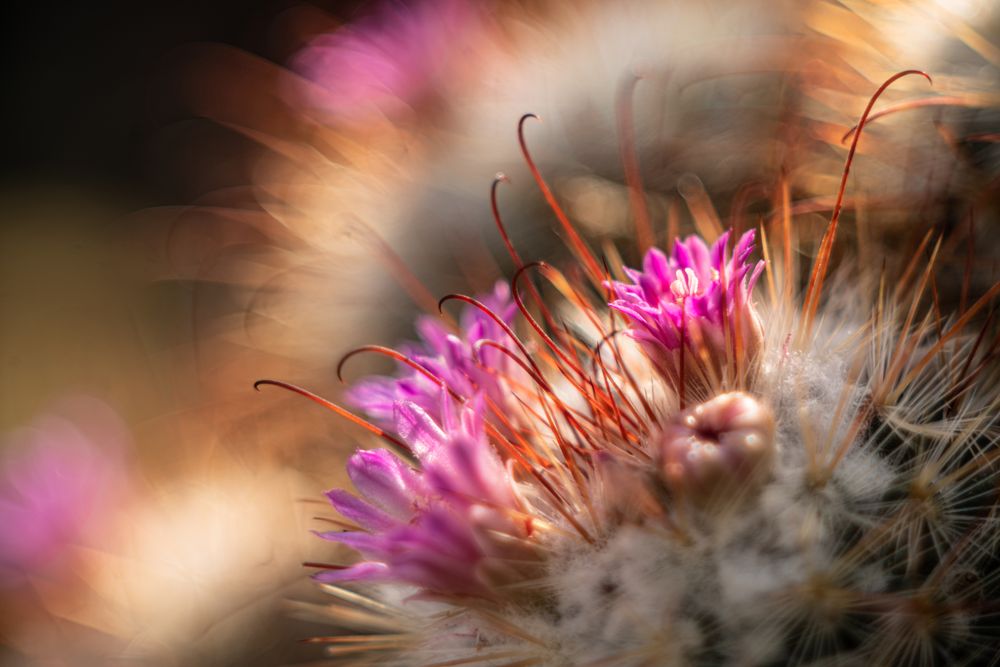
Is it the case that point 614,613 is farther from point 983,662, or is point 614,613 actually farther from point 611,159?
point 611,159

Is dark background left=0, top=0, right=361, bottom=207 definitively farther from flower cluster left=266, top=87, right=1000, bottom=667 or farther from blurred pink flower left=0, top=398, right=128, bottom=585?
flower cluster left=266, top=87, right=1000, bottom=667

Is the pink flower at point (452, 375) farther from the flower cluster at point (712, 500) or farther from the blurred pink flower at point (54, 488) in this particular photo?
the blurred pink flower at point (54, 488)

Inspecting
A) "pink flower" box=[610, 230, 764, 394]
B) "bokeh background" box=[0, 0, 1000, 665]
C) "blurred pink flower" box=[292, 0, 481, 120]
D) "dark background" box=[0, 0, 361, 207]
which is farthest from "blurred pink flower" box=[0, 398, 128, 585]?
"dark background" box=[0, 0, 361, 207]

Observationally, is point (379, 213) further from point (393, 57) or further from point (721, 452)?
point (721, 452)

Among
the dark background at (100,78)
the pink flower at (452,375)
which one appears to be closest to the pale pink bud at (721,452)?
the pink flower at (452,375)

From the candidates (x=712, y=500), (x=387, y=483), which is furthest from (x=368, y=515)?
(x=712, y=500)

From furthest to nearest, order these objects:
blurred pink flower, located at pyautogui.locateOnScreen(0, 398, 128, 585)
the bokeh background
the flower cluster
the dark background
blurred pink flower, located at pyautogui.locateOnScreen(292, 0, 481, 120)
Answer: the dark background
blurred pink flower, located at pyautogui.locateOnScreen(292, 0, 481, 120)
blurred pink flower, located at pyautogui.locateOnScreen(0, 398, 128, 585)
the bokeh background
the flower cluster

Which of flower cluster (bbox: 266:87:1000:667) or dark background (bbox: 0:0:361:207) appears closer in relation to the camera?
flower cluster (bbox: 266:87:1000:667)
